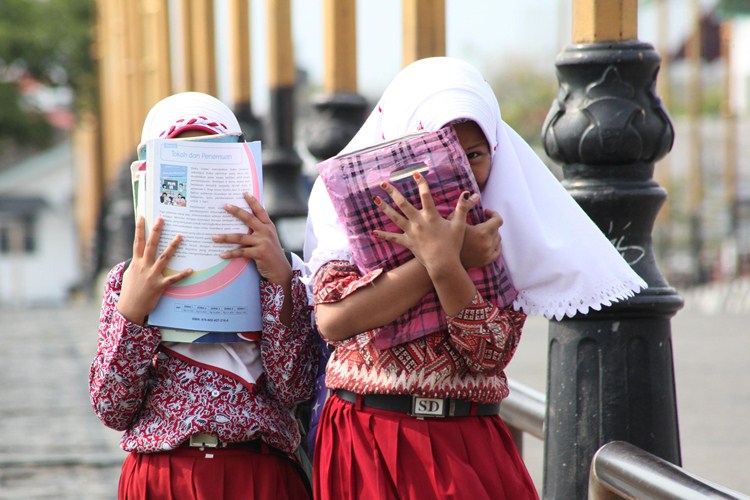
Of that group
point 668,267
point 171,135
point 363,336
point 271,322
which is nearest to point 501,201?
point 363,336

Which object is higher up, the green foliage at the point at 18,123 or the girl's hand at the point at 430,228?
the girl's hand at the point at 430,228

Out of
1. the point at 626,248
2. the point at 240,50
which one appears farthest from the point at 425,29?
the point at 240,50

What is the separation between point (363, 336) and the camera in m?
2.67

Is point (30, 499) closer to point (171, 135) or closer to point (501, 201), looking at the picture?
point (171, 135)

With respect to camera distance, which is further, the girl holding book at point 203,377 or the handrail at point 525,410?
the handrail at point 525,410

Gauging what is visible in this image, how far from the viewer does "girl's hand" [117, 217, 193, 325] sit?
2816 mm

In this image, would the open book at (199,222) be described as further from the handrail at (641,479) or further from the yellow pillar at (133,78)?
the yellow pillar at (133,78)

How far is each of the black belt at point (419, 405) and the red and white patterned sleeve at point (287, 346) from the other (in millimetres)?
271

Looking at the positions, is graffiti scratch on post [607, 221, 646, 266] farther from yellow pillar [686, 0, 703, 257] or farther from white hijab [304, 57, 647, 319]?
yellow pillar [686, 0, 703, 257]

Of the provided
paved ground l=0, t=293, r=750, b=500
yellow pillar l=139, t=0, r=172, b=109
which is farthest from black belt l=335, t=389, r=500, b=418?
yellow pillar l=139, t=0, r=172, b=109

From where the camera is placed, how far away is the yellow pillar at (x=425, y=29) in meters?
7.08

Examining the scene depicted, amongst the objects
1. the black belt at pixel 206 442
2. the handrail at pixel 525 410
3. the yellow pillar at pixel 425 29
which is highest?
the yellow pillar at pixel 425 29

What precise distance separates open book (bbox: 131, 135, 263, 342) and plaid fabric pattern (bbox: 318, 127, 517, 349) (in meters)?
0.34

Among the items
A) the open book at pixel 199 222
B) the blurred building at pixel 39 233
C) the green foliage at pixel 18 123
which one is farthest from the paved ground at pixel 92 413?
the blurred building at pixel 39 233
